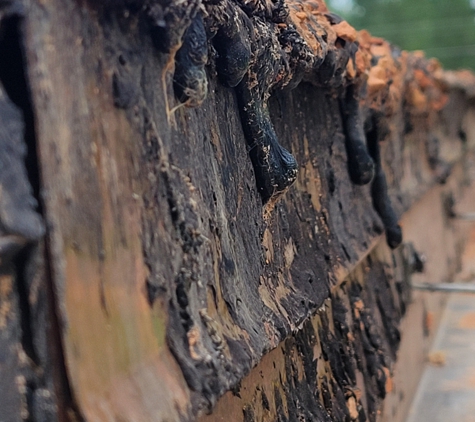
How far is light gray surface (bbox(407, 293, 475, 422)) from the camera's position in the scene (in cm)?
218

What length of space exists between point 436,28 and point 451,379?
7.41 meters

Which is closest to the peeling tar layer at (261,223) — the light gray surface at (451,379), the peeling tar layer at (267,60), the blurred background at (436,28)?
the peeling tar layer at (267,60)

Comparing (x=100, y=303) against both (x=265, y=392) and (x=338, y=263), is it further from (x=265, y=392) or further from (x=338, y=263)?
(x=338, y=263)

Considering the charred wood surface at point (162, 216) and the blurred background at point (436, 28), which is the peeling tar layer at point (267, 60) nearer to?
the charred wood surface at point (162, 216)

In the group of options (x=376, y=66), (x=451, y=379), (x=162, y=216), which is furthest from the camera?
(x=451, y=379)

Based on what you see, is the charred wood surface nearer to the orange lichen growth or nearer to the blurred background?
the orange lichen growth

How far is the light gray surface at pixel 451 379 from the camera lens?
218 centimetres

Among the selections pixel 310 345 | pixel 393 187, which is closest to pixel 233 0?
pixel 310 345

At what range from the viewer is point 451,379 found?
243 centimetres

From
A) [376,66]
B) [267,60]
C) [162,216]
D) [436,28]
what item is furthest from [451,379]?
[436,28]

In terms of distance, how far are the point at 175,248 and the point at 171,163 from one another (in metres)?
0.10

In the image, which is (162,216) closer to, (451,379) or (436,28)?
(451,379)

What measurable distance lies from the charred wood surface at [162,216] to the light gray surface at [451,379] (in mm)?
966

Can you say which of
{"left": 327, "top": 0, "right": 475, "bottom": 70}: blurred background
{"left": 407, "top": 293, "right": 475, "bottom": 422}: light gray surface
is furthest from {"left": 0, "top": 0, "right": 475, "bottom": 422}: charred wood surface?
{"left": 327, "top": 0, "right": 475, "bottom": 70}: blurred background
